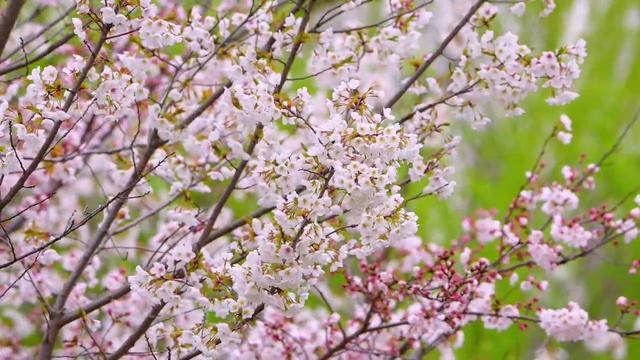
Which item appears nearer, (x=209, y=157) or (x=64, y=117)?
(x=64, y=117)

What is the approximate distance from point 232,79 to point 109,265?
4.84 metres

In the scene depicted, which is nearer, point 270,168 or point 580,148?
point 270,168

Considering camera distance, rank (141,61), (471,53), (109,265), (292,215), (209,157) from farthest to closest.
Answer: (109,265) < (209,157) < (471,53) < (141,61) < (292,215)

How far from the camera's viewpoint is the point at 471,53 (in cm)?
352

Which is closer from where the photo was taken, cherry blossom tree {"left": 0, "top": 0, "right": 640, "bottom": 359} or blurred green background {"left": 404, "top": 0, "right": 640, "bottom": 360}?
cherry blossom tree {"left": 0, "top": 0, "right": 640, "bottom": 359}

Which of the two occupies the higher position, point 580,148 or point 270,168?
point 580,148

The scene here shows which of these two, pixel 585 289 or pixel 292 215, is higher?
pixel 585 289

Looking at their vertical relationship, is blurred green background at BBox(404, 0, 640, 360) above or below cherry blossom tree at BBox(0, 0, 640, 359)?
above

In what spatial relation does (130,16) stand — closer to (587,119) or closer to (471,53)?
(471,53)

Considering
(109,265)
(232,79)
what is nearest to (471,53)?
(232,79)

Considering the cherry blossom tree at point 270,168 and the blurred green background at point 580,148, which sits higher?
the blurred green background at point 580,148

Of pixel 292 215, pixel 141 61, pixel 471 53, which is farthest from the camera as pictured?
pixel 471 53

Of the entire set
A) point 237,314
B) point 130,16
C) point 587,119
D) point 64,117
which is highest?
point 587,119

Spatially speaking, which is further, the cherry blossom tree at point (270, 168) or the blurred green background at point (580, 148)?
the blurred green background at point (580, 148)
